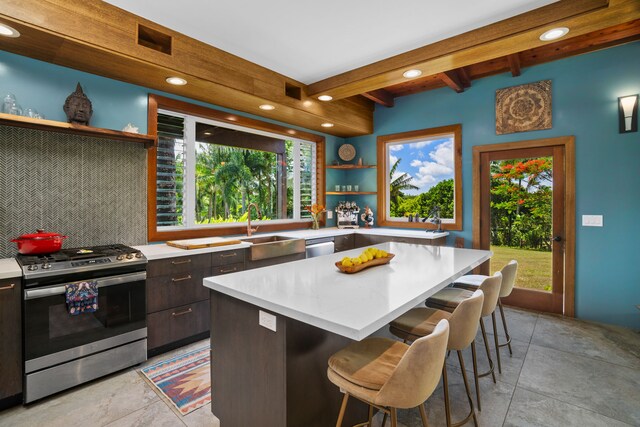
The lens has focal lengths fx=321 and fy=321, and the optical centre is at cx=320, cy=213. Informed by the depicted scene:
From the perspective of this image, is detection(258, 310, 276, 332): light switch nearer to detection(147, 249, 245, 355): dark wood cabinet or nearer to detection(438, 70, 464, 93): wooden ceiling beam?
detection(147, 249, 245, 355): dark wood cabinet

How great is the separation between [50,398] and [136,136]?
82.1 inches

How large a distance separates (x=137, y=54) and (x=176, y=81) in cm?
48

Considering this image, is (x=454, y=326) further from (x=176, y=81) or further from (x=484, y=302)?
(x=176, y=81)

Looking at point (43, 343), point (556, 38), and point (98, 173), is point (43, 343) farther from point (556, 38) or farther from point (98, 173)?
point (556, 38)

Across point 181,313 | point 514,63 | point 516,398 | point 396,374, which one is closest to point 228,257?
point 181,313

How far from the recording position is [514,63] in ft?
12.1

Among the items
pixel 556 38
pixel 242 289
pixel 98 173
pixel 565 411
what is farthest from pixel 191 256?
pixel 556 38

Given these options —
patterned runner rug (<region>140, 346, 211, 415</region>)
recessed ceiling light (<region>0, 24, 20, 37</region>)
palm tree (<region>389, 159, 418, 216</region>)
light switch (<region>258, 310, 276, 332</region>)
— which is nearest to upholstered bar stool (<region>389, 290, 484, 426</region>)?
light switch (<region>258, 310, 276, 332</region>)

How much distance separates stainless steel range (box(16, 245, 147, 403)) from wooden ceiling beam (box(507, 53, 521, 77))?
167 inches

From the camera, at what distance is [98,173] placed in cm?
290

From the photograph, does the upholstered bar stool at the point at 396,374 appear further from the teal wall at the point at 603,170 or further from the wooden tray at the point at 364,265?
the teal wall at the point at 603,170

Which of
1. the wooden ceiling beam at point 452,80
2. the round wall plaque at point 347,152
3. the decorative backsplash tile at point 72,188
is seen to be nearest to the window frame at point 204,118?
the decorative backsplash tile at point 72,188

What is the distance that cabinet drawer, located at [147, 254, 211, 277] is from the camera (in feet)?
8.87

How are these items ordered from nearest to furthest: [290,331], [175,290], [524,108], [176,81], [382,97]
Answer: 1. [290,331]
2. [175,290]
3. [176,81]
4. [524,108]
5. [382,97]
